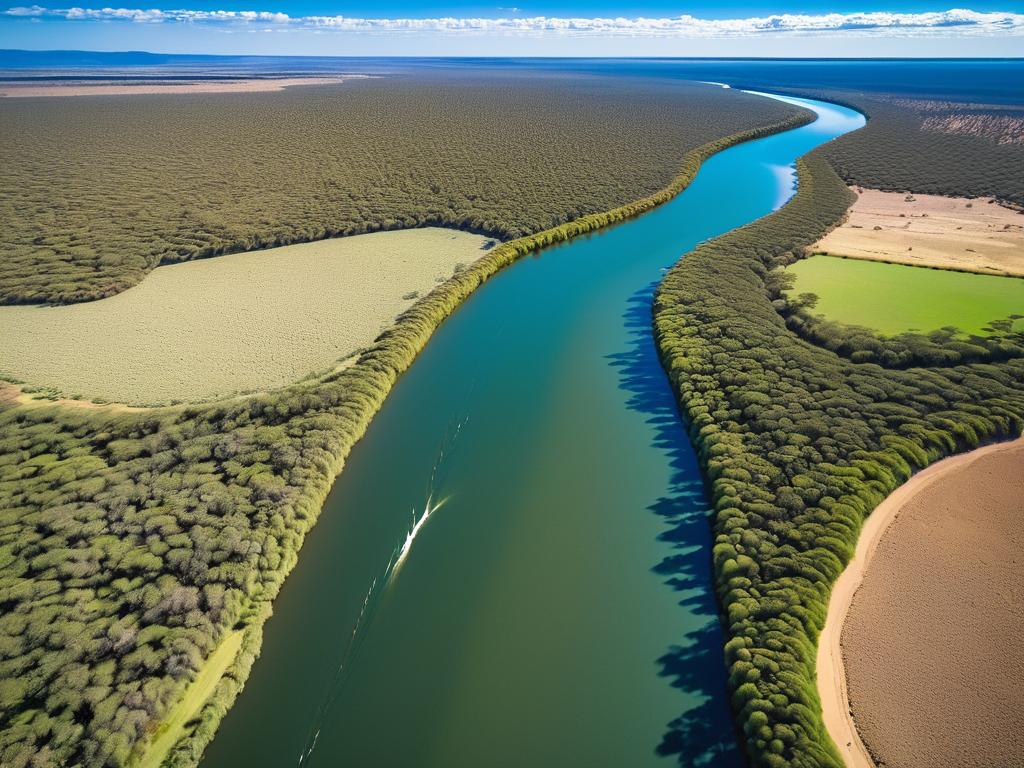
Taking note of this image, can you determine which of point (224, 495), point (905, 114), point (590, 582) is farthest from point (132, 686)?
point (905, 114)

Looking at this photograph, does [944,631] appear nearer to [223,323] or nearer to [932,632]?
[932,632]

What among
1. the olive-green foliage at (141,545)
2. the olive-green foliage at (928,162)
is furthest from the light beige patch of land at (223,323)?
the olive-green foliage at (928,162)

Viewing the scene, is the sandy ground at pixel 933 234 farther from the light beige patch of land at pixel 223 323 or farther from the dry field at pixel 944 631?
the light beige patch of land at pixel 223 323

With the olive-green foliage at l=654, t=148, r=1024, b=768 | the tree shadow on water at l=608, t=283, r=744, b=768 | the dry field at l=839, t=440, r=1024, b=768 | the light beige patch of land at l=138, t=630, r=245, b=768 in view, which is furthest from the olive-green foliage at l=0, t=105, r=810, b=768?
the dry field at l=839, t=440, r=1024, b=768

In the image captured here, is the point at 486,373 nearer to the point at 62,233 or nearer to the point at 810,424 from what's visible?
the point at 810,424

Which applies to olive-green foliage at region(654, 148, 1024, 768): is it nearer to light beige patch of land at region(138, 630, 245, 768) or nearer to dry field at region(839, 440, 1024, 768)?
dry field at region(839, 440, 1024, 768)
